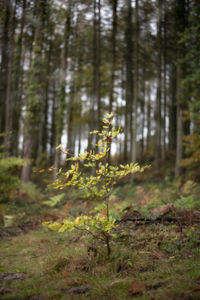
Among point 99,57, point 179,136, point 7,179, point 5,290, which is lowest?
point 5,290

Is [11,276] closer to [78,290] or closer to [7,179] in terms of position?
[78,290]

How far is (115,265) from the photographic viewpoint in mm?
3256

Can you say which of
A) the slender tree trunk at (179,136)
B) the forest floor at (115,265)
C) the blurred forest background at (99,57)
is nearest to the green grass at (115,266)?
the forest floor at (115,265)

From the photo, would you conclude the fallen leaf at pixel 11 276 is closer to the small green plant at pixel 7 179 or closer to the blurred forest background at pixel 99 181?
the blurred forest background at pixel 99 181

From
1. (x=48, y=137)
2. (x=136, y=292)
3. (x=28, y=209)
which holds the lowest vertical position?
(x=28, y=209)

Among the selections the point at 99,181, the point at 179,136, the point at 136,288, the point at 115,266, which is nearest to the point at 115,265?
the point at 115,266

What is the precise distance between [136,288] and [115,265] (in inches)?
29.0

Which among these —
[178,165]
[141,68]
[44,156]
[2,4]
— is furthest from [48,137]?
[178,165]

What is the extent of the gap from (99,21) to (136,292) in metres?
15.4

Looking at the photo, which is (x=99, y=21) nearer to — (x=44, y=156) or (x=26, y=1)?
(x=26, y=1)

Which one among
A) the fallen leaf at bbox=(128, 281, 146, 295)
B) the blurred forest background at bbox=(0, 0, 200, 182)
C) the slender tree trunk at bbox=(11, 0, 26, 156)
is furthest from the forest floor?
the slender tree trunk at bbox=(11, 0, 26, 156)

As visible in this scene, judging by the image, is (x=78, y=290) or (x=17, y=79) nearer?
(x=78, y=290)

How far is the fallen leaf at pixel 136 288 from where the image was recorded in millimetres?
2514

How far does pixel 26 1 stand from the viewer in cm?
1286
